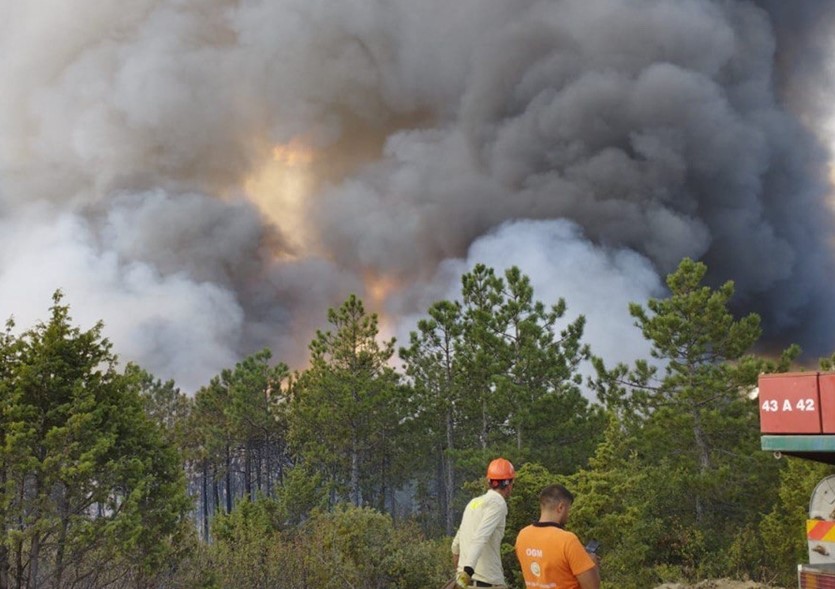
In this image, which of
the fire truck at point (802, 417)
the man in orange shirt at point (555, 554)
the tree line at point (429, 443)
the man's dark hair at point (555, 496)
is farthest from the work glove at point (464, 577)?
the tree line at point (429, 443)

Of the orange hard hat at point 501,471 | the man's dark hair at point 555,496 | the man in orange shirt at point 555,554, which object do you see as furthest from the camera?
the orange hard hat at point 501,471

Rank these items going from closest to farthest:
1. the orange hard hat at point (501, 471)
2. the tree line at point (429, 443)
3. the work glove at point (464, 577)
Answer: the work glove at point (464, 577), the orange hard hat at point (501, 471), the tree line at point (429, 443)

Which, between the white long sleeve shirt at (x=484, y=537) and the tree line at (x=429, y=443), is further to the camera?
the tree line at (x=429, y=443)

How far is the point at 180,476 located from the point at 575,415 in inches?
783

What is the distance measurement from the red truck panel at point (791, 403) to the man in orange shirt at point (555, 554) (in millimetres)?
2247

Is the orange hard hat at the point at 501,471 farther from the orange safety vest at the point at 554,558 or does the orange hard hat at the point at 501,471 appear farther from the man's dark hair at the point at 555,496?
the orange safety vest at the point at 554,558

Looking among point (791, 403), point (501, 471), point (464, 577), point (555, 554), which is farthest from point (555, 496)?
point (791, 403)

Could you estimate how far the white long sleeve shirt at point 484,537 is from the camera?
565cm

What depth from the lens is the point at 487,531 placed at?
223 inches

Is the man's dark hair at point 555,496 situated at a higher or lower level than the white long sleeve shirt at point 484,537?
higher

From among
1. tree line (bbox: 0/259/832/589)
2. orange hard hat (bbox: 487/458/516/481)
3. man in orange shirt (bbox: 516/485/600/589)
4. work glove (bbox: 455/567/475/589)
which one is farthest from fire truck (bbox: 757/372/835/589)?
tree line (bbox: 0/259/832/589)

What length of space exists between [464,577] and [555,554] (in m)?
1.48

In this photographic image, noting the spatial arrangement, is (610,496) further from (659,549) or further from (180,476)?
(180,476)

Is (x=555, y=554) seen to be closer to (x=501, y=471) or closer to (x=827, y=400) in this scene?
(x=501, y=471)
